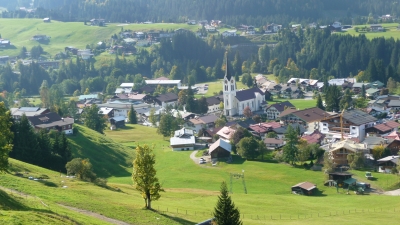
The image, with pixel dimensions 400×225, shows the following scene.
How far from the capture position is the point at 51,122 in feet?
191

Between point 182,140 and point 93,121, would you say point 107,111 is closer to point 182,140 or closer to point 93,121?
point 93,121

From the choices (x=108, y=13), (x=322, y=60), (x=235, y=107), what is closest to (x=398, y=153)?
(x=235, y=107)

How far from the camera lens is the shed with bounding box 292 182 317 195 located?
43.7 m

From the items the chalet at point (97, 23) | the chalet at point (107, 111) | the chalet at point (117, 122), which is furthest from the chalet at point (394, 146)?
the chalet at point (97, 23)

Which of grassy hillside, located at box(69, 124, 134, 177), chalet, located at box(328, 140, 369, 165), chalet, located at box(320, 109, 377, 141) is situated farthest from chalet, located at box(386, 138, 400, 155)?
grassy hillside, located at box(69, 124, 134, 177)

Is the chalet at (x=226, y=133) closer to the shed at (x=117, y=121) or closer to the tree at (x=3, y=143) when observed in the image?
the shed at (x=117, y=121)

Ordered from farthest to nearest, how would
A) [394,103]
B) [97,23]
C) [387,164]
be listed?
1. [97,23]
2. [394,103]
3. [387,164]

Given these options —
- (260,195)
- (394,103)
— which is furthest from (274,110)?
(260,195)

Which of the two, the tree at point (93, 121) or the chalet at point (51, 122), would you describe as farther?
the tree at point (93, 121)

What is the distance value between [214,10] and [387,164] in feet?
427

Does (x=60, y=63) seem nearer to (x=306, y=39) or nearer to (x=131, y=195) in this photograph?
(x=306, y=39)

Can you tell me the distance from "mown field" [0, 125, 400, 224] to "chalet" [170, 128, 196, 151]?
1.84 m

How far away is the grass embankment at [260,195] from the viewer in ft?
113

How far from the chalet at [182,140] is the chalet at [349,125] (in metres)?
12.8
